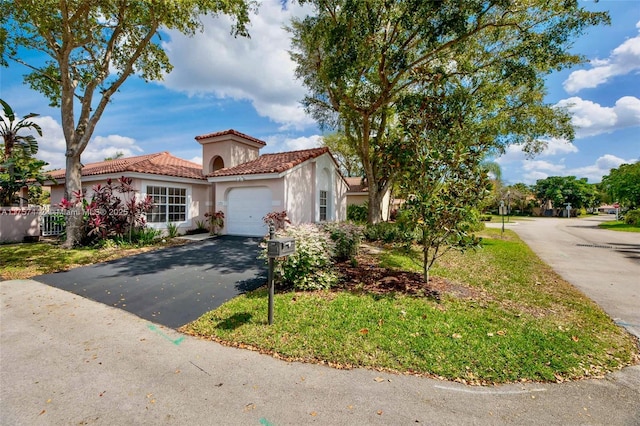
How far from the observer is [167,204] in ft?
45.4

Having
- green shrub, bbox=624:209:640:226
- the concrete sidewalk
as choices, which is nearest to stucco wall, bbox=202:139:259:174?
A: the concrete sidewalk

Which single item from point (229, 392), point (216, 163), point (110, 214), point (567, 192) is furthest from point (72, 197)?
point (567, 192)

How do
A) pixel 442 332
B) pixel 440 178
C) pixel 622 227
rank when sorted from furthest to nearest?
pixel 622 227 → pixel 440 178 → pixel 442 332

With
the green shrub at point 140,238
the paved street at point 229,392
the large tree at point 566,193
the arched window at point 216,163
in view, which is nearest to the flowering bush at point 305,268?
the paved street at point 229,392

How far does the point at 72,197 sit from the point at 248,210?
7139mm

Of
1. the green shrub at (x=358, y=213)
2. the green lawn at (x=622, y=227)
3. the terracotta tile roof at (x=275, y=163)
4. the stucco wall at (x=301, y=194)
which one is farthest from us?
the green shrub at (x=358, y=213)

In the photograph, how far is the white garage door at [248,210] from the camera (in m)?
13.8

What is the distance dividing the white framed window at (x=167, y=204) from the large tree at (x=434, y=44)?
938 cm

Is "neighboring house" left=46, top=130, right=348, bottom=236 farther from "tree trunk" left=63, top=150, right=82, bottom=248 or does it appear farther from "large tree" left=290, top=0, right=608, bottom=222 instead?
"large tree" left=290, top=0, right=608, bottom=222

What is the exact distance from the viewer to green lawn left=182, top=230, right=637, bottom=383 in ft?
12.2

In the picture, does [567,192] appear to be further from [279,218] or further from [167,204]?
[167,204]

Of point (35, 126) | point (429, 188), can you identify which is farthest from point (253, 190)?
point (35, 126)

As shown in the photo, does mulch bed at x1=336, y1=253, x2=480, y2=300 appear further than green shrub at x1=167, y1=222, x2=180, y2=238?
No

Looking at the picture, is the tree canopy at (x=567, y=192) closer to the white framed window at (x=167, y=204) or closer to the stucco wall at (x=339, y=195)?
the stucco wall at (x=339, y=195)
